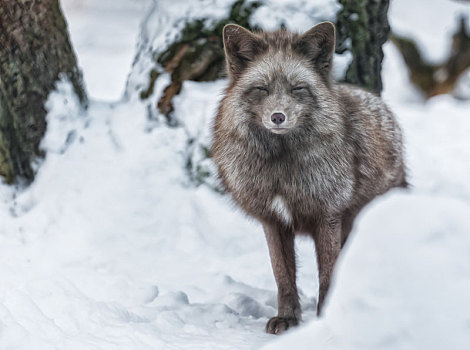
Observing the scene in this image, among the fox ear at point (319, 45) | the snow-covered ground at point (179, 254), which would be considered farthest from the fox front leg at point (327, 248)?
the fox ear at point (319, 45)

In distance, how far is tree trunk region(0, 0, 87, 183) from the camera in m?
5.46

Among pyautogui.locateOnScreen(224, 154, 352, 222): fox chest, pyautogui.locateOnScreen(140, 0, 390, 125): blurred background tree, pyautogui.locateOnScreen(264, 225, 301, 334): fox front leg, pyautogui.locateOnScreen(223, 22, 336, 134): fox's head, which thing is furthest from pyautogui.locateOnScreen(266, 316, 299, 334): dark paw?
pyautogui.locateOnScreen(140, 0, 390, 125): blurred background tree

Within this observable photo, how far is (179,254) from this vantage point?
542 centimetres

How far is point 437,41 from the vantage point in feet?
45.7

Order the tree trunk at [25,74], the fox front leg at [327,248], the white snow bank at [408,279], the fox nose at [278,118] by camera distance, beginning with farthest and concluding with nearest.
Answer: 1. the tree trunk at [25,74]
2. the fox front leg at [327,248]
3. the fox nose at [278,118]
4. the white snow bank at [408,279]

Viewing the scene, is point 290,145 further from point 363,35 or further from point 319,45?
point 363,35

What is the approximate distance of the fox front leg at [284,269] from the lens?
14.2 ft

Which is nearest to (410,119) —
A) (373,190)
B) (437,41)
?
(373,190)

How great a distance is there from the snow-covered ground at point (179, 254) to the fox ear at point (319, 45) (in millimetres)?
1059

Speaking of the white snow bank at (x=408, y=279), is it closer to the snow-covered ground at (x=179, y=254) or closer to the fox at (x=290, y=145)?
the snow-covered ground at (x=179, y=254)

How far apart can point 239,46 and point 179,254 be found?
203 cm

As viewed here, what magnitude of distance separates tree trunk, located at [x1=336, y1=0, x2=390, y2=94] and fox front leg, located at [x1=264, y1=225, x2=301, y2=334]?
2.29 metres

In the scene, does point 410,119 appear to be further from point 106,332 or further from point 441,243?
point 441,243

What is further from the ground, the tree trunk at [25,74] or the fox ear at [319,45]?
the fox ear at [319,45]
